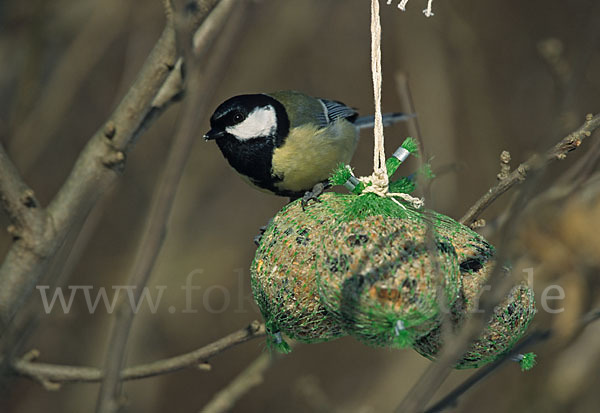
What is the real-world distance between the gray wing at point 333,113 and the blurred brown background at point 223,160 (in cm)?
57

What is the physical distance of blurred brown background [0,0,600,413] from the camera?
3.79 m

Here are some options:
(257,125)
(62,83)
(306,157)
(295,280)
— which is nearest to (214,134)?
(257,125)

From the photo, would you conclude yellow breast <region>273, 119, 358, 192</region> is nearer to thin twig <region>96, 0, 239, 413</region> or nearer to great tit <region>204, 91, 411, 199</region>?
great tit <region>204, 91, 411, 199</region>

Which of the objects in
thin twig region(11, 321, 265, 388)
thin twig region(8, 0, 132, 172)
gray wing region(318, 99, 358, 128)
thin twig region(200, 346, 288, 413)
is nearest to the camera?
thin twig region(11, 321, 265, 388)

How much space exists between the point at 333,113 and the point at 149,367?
1478mm

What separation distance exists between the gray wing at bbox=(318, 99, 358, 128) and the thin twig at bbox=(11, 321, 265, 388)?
114 centimetres

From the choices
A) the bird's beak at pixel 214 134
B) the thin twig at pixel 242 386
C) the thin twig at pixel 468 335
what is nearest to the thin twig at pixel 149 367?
the thin twig at pixel 242 386

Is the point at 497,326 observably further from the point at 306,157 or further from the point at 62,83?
the point at 62,83

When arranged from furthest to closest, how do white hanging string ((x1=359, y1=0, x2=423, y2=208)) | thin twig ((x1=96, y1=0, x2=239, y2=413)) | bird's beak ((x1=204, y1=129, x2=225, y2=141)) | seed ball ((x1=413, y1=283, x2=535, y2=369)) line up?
bird's beak ((x1=204, y1=129, x2=225, y2=141)) < white hanging string ((x1=359, y1=0, x2=423, y2=208)) < seed ball ((x1=413, y1=283, x2=535, y2=369)) < thin twig ((x1=96, y1=0, x2=239, y2=413))

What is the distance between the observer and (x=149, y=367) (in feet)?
7.19

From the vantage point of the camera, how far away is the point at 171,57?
2.19 m

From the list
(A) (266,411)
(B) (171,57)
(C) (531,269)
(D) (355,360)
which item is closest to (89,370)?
(B) (171,57)

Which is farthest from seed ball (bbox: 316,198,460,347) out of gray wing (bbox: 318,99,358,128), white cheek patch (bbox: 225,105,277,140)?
gray wing (bbox: 318,99,358,128)

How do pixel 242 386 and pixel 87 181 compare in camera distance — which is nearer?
pixel 87 181
